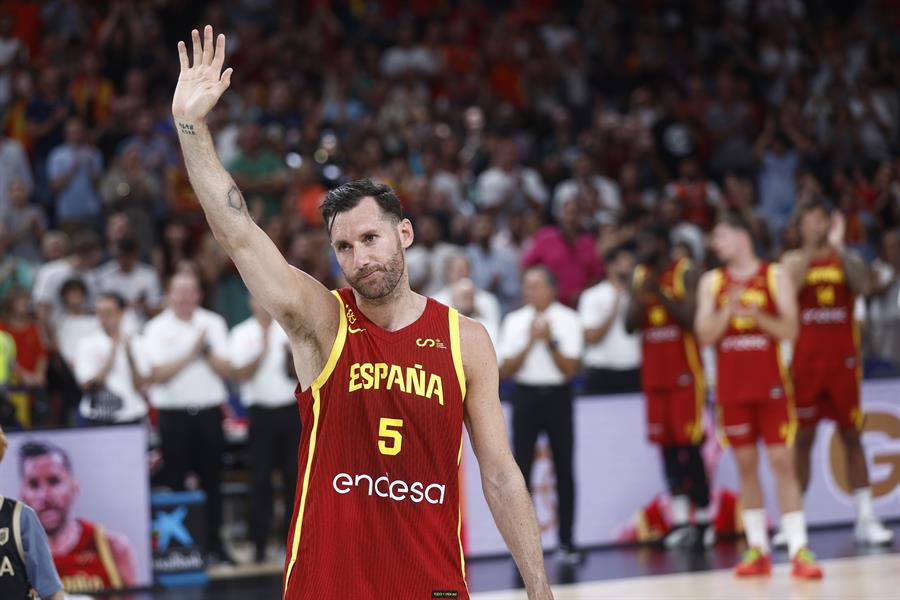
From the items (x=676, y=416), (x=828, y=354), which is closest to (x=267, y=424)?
(x=676, y=416)

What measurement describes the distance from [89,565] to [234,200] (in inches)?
261

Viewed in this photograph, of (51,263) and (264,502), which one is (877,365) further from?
(51,263)

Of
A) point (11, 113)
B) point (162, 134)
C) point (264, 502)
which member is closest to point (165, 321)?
point (264, 502)

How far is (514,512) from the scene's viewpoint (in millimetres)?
4285

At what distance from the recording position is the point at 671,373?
439 inches

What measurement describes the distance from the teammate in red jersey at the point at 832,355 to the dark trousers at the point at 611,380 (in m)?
1.53

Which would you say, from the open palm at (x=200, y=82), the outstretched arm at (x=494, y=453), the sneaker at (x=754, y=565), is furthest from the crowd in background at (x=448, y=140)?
the open palm at (x=200, y=82)

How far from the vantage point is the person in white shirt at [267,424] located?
10727mm

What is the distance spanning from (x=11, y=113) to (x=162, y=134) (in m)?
1.66

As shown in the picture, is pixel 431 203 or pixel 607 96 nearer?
pixel 431 203

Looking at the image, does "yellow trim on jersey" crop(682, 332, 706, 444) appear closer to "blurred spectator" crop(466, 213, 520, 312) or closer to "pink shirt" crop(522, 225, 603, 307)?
"pink shirt" crop(522, 225, 603, 307)

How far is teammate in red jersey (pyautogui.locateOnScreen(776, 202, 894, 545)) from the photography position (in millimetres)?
10336

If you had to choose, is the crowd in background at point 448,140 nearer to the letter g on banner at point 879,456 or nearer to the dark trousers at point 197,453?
the dark trousers at point 197,453

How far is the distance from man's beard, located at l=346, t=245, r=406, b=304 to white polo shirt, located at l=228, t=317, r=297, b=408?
6615 millimetres
